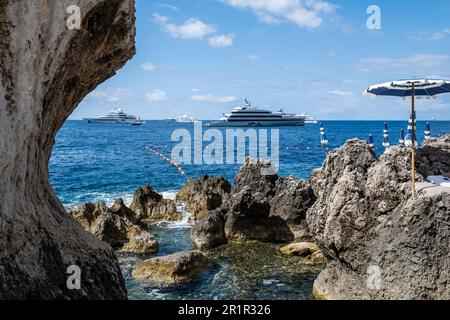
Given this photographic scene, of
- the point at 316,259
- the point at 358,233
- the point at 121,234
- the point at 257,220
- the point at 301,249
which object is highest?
the point at 358,233

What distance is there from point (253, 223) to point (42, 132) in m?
13.3

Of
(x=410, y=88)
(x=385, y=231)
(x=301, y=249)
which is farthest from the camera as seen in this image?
(x=301, y=249)

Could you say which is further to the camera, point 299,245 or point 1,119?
point 299,245

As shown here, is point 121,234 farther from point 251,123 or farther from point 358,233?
point 251,123

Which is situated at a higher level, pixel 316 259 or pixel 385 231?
pixel 385 231

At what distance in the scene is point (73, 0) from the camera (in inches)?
248

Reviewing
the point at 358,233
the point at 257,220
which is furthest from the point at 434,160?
the point at 257,220

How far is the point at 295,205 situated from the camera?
20.1 metres

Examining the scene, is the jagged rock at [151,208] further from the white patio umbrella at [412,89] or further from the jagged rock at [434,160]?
the jagged rock at [434,160]

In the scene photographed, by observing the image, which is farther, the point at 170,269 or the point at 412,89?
the point at 170,269

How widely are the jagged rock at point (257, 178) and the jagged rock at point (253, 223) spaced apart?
4975 millimetres
